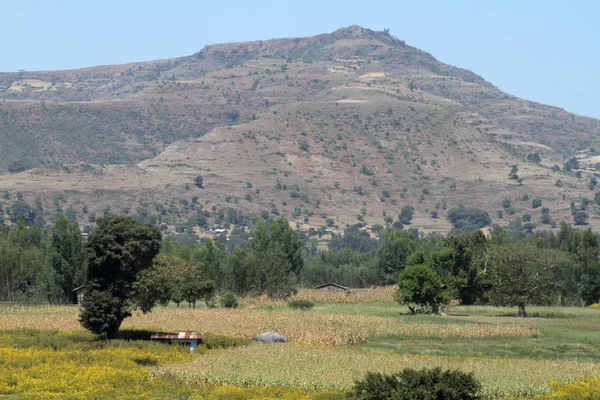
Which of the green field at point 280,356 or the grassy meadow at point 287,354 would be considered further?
the green field at point 280,356

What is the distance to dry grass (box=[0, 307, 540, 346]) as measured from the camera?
73875 millimetres

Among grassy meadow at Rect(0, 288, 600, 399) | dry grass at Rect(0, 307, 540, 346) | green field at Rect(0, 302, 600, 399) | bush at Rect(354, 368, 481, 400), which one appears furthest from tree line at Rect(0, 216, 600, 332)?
bush at Rect(354, 368, 481, 400)

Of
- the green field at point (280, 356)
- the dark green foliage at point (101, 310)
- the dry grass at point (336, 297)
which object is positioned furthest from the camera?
the dry grass at point (336, 297)

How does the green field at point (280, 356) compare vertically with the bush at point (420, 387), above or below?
below

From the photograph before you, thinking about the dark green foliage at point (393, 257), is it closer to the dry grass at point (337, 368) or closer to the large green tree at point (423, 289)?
the large green tree at point (423, 289)

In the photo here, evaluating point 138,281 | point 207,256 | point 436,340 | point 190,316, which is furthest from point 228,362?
point 207,256

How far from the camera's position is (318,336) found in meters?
72.1

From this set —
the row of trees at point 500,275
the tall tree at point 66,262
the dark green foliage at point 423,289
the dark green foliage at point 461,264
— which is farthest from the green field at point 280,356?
the dark green foliage at point 461,264

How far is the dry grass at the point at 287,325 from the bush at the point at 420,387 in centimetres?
2704

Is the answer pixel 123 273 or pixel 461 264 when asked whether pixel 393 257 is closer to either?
pixel 461 264

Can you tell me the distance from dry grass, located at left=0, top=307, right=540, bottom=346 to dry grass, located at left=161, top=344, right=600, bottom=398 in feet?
26.9

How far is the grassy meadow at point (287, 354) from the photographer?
5069 cm

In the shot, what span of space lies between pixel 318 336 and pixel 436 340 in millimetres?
9248

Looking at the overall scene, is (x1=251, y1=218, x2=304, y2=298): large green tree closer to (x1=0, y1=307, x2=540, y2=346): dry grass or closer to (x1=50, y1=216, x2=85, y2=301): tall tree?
(x1=50, y1=216, x2=85, y2=301): tall tree
